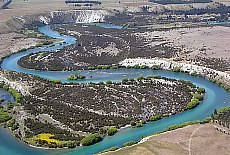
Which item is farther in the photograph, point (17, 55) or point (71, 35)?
point (71, 35)

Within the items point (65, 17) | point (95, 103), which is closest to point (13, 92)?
point (95, 103)

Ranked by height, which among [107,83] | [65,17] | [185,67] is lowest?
[107,83]

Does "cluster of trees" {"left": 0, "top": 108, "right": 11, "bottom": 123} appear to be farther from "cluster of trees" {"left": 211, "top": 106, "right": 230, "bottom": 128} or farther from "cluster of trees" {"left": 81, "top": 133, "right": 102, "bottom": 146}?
"cluster of trees" {"left": 211, "top": 106, "right": 230, "bottom": 128}

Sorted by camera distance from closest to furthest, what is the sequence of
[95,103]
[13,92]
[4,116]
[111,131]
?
[111,131], [4,116], [95,103], [13,92]

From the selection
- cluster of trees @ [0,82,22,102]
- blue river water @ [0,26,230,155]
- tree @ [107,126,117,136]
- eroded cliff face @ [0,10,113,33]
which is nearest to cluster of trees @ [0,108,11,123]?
blue river water @ [0,26,230,155]

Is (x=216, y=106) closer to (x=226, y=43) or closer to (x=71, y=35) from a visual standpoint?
(x=226, y=43)

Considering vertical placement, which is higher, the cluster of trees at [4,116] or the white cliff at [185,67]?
the white cliff at [185,67]

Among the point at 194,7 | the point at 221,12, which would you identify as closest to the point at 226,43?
the point at 221,12

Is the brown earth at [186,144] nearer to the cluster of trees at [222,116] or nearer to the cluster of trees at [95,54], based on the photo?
the cluster of trees at [222,116]

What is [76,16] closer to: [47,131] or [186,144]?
[47,131]

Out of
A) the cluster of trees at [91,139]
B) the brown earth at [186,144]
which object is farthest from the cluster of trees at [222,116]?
the cluster of trees at [91,139]

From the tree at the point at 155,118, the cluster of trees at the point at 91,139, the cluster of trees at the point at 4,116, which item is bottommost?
the cluster of trees at the point at 91,139
